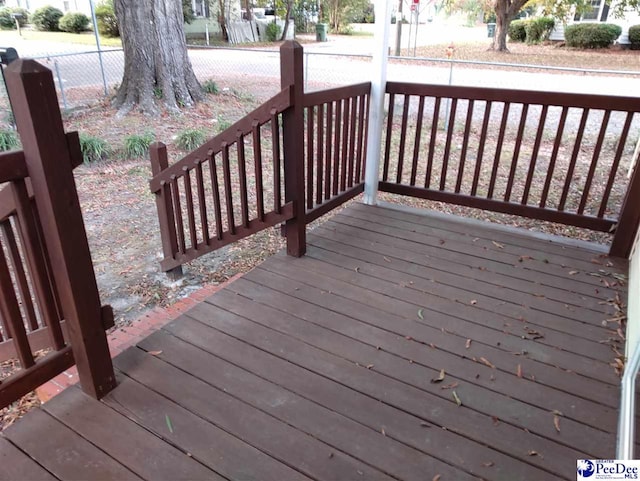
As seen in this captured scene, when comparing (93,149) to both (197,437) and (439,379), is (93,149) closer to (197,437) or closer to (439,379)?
(197,437)

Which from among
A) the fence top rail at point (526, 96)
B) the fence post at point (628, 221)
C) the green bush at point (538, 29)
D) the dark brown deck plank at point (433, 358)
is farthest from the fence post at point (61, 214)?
the green bush at point (538, 29)

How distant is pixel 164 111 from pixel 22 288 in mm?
6077

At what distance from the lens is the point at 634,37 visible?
18.0 metres

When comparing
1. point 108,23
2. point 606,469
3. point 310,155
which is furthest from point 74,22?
point 606,469

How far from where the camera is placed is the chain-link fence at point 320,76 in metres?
9.31

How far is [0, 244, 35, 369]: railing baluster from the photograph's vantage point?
1596mm

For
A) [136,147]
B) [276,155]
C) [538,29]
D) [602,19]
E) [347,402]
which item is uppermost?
[602,19]

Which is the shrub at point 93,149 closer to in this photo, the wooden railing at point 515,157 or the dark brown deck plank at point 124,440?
the wooden railing at point 515,157

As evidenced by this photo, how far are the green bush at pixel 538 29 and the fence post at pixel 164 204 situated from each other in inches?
863

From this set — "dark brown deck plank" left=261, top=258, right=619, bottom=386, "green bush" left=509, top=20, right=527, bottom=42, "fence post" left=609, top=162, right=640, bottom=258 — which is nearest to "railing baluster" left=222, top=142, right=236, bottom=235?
"dark brown deck plank" left=261, top=258, right=619, bottom=386

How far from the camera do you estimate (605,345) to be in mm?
2248

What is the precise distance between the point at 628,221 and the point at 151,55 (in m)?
6.93

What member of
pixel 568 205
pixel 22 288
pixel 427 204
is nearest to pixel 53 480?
pixel 22 288

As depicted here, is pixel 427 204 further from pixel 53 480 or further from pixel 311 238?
pixel 53 480
